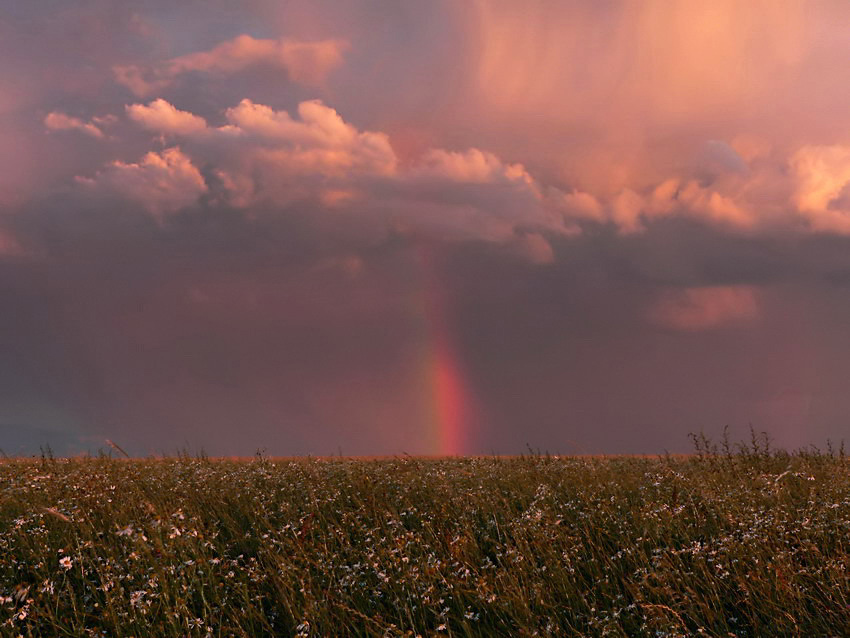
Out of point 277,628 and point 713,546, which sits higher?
point 713,546

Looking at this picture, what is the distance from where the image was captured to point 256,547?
29.7 feet

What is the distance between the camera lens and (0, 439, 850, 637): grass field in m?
6.55

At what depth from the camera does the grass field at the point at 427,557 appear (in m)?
6.55

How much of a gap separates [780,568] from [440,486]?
222 inches

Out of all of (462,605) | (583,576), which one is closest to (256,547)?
(462,605)

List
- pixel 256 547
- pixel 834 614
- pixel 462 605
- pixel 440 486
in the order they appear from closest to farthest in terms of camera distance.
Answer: pixel 834 614 → pixel 462 605 → pixel 256 547 → pixel 440 486

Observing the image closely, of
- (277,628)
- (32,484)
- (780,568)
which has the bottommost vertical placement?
(277,628)

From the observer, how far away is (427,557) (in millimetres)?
7656

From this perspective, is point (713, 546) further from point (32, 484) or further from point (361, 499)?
point (32, 484)

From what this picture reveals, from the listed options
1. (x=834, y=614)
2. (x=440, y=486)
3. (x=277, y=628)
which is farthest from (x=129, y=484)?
(x=834, y=614)

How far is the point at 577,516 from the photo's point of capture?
9.70 metres

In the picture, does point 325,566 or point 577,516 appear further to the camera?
point 577,516

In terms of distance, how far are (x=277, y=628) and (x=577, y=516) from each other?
177 inches

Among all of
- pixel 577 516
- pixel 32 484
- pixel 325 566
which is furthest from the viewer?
pixel 32 484
